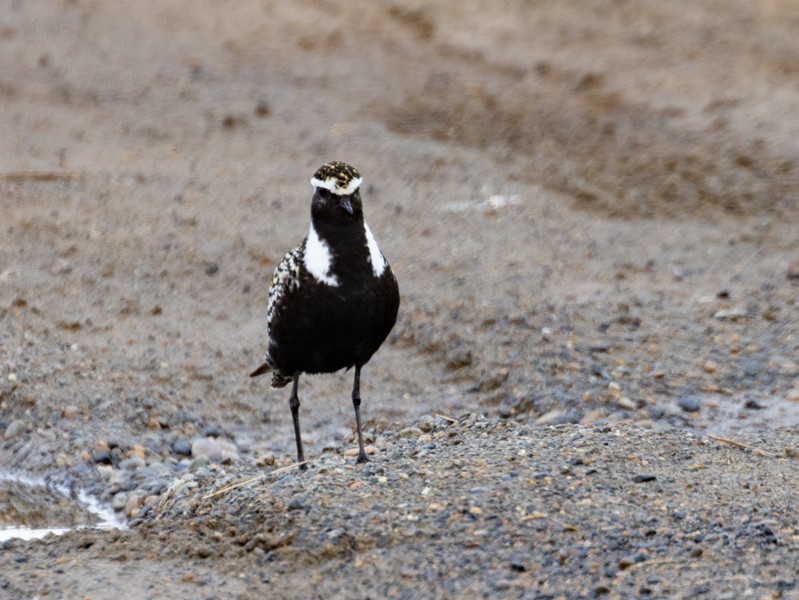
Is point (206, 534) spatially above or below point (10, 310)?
below

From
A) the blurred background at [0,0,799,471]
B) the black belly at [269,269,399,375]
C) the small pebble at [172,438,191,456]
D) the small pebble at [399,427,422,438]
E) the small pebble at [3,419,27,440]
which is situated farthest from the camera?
the blurred background at [0,0,799,471]

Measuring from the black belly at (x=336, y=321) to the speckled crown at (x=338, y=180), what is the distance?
18.1 inches

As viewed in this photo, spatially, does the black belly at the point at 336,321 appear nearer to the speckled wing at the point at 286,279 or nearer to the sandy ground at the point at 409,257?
the speckled wing at the point at 286,279

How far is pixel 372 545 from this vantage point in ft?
18.6

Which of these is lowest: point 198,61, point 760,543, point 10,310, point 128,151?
point 760,543

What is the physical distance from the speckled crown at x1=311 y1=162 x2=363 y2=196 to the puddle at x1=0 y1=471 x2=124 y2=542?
2158 millimetres

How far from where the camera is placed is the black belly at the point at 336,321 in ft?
21.1

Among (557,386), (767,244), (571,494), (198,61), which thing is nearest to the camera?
(571,494)

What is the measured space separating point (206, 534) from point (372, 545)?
0.86 meters

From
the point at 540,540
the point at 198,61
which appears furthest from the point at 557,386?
the point at 198,61

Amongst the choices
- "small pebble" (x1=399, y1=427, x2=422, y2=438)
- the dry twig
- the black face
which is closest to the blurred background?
"small pebble" (x1=399, y1=427, x2=422, y2=438)

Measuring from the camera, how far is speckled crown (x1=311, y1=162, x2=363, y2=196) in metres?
6.46

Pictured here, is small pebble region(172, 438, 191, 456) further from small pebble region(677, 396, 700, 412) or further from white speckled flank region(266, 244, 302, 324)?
small pebble region(677, 396, 700, 412)

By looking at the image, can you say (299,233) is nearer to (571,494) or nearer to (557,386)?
(557,386)
